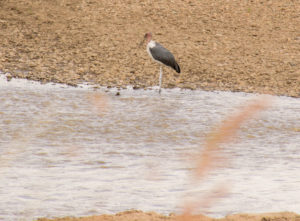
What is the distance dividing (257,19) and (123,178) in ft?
33.6

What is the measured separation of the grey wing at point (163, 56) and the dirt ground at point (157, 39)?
0.33 metres

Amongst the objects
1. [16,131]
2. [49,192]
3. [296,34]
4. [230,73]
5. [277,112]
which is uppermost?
[296,34]

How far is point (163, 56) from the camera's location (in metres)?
12.5

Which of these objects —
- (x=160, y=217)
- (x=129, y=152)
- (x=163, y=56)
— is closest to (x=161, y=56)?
(x=163, y=56)

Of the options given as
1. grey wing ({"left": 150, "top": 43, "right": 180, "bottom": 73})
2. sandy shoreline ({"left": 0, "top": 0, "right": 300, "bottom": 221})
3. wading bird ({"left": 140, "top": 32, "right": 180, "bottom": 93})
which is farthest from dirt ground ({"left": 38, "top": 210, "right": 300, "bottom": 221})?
grey wing ({"left": 150, "top": 43, "right": 180, "bottom": 73})

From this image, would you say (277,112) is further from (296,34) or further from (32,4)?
(32,4)

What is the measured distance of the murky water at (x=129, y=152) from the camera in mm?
5984

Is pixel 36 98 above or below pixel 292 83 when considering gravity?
below

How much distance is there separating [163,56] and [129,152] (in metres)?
4.83

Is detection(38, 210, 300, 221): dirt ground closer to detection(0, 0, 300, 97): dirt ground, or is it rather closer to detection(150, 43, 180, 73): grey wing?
detection(0, 0, 300, 97): dirt ground

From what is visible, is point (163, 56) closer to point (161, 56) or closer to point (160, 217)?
point (161, 56)

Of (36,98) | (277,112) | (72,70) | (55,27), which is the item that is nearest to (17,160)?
(36,98)

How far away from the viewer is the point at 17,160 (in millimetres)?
7352

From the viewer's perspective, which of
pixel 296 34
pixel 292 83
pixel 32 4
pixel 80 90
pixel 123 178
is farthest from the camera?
pixel 32 4
